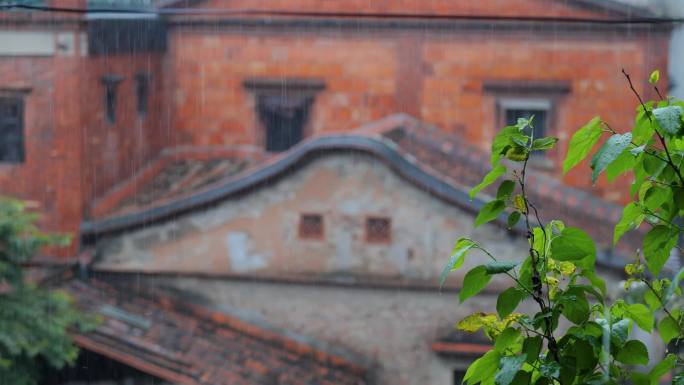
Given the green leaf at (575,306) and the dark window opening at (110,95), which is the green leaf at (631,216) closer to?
the green leaf at (575,306)

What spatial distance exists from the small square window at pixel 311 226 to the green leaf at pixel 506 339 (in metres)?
6.15

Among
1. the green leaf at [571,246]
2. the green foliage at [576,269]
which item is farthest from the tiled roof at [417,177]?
the green leaf at [571,246]

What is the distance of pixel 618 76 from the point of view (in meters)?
8.57

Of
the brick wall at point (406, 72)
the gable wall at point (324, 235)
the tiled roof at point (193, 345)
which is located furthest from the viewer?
the brick wall at point (406, 72)

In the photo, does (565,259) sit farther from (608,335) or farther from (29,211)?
(29,211)

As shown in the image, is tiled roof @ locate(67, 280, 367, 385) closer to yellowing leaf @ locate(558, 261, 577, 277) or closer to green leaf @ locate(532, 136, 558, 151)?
yellowing leaf @ locate(558, 261, 577, 277)

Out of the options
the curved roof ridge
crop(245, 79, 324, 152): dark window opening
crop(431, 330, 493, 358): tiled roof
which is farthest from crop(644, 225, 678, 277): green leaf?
crop(245, 79, 324, 152): dark window opening

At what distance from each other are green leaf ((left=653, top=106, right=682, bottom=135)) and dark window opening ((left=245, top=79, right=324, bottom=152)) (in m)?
7.60

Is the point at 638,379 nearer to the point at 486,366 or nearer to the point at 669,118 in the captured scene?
the point at 486,366

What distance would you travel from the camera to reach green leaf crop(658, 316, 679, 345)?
160cm

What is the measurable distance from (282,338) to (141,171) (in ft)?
6.92

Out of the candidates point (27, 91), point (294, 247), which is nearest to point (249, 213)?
point (294, 247)

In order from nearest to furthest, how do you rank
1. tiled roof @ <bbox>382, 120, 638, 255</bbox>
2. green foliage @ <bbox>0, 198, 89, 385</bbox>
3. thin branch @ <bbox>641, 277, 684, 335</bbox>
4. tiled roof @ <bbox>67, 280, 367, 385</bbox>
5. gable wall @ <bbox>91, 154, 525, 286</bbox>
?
thin branch @ <bbox>641, 277, 684, 335</bbox> → green foliage @ <bbox>0, 198, 89, 385</bbox> → tiled roof @ <bbox>67, 280, 367, 385</bbox> → gable wall @ <bbox>91, 154, 525, 286</bbox> → tiled roof @ <bbox>382, 120, 638, 255</bbox>

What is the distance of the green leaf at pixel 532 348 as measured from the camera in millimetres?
1396
